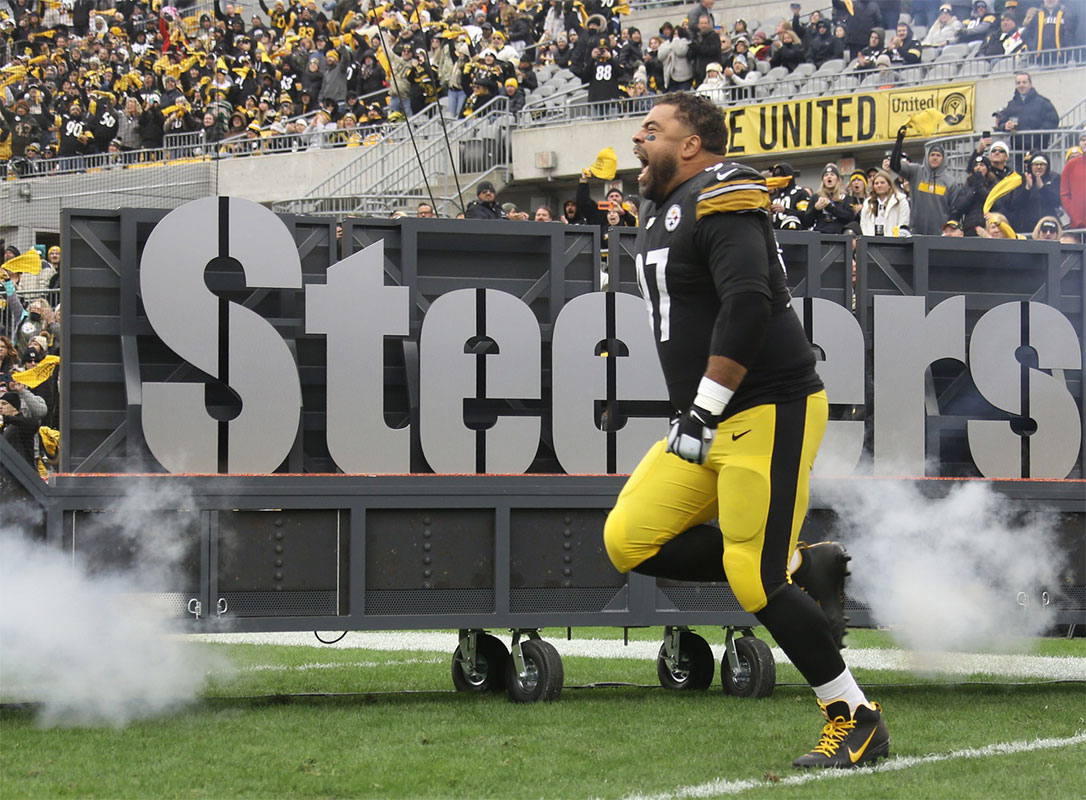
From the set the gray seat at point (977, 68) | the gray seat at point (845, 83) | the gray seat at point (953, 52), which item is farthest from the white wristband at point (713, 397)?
the gray seat at point (845, 83)

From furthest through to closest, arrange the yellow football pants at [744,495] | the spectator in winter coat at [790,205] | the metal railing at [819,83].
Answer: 1. the metal railing at [819,83]
2. the spectator in winter coat at [790,205]
3. the yellow football pants at [744,495]

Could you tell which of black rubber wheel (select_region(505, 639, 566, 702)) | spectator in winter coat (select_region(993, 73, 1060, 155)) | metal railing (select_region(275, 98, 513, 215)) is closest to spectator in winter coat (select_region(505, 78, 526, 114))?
metal railing (select_region(275, 98, 513, 215))

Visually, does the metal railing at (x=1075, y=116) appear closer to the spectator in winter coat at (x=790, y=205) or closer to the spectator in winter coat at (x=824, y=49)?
the spectator in winter coat at (x=824, y=49)

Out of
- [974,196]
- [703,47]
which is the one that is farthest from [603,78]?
A: [974,196]

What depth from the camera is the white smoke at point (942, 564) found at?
264 inches

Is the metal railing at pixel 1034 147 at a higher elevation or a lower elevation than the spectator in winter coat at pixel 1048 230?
higher

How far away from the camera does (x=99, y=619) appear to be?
5.93 m

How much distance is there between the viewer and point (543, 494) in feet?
21.7

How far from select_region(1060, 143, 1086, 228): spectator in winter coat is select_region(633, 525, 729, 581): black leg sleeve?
28.4 ft

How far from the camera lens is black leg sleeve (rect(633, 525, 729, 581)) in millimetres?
4816

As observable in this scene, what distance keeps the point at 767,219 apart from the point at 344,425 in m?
2.56

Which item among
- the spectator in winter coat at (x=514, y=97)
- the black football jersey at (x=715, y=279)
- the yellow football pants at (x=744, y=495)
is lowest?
the yellow football pants at (x=744, y=495)

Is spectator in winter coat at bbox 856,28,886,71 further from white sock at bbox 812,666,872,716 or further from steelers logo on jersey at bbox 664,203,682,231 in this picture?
white sock at bbox 812,666,872,716

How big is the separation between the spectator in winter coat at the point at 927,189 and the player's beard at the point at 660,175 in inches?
247
